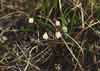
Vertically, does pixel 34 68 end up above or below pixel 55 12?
below

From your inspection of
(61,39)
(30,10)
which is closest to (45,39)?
(61,39)

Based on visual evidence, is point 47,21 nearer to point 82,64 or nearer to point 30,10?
point 30,10

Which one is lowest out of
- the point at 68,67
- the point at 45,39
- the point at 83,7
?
the point at 68,67

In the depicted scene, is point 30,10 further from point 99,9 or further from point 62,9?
point 99,9

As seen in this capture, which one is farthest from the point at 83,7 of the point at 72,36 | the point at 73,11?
the point at 72,36

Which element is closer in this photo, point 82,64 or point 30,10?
point 82,64

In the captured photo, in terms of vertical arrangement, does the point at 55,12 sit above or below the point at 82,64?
above

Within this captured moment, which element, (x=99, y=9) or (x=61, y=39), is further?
(x=99, y=9)
